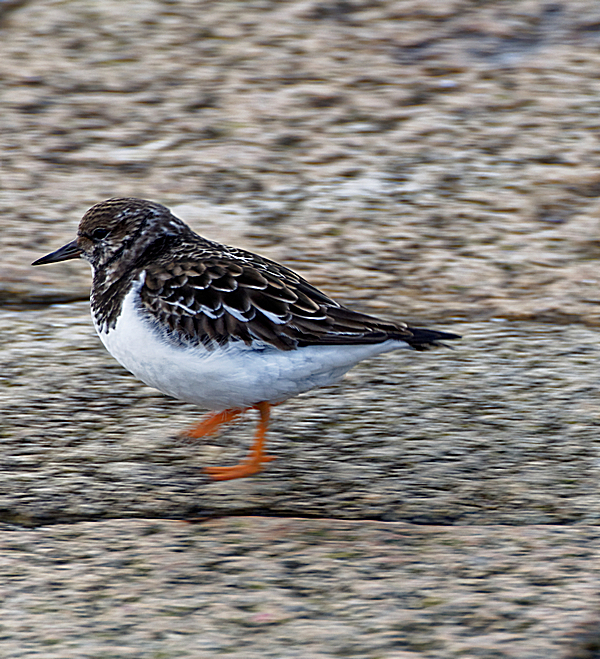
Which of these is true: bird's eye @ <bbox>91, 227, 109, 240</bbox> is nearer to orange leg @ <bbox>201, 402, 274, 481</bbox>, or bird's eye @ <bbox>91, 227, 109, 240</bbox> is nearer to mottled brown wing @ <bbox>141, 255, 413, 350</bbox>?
mottled brown wing @ <bbox>141, 255, 413, 350</bbox>

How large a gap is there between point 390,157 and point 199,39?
243cm

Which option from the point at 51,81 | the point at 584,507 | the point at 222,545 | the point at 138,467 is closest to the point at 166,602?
the point at 222,545

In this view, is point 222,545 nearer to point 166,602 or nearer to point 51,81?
point 166,602

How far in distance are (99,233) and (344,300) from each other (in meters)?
1.64

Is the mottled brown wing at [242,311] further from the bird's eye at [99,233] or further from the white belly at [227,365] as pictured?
the bird's eye at [99,233]

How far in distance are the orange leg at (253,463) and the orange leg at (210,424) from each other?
0.96 feet

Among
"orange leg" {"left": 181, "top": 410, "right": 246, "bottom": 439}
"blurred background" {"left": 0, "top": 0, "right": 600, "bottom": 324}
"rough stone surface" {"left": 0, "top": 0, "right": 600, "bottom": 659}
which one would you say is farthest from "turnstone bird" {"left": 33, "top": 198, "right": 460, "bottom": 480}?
"blurred background" {"left": 0, "top": 0, "right": 600, "bottom": 324}

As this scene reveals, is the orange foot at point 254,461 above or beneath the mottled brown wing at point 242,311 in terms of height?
beneath

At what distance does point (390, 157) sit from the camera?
6656mm

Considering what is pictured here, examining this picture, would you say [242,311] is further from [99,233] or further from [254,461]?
[99,233]

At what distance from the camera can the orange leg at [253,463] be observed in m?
3.84

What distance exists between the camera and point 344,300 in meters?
5.34

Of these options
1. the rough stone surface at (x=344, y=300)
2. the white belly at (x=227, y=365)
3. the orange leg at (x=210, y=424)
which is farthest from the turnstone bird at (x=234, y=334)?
the rough stone surface at (x=344, y=300)

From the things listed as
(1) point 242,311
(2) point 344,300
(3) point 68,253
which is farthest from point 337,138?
(1) point 242,311
